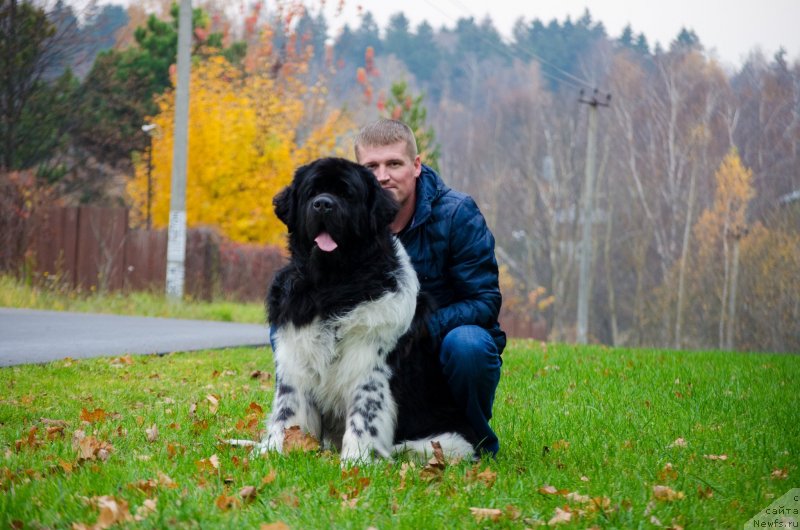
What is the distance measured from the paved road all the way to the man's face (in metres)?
4.87

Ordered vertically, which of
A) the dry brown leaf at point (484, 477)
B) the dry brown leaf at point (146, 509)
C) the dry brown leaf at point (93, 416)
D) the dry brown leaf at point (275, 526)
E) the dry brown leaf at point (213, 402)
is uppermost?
the dry brown leaf at point (275, 526)

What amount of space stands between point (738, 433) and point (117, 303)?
13469 mm

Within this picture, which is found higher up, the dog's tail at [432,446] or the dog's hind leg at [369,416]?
the dog's hind leg at [369,416]

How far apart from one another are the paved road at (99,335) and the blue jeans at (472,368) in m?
5.11

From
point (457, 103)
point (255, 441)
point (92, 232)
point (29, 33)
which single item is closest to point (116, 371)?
point (255, 441)

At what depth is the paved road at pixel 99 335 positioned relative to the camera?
9086 mm

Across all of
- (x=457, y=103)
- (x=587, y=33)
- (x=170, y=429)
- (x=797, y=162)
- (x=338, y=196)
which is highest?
(x=587, y=33)

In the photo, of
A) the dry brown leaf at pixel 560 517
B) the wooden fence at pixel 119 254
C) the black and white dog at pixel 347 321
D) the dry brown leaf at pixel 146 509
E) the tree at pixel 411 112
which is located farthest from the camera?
the tree at pixel 411 112

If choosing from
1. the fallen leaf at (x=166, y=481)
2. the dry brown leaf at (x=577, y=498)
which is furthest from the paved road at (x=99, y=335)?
the dry brown leaf at (x=577, y=498)

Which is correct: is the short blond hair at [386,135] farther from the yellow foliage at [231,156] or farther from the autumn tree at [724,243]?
the autumn tree at [724,243]

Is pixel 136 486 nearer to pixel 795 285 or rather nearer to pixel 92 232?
pixel 92 232

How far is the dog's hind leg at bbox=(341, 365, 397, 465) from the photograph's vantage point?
4.41m

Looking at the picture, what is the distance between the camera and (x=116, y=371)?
26.6 ft

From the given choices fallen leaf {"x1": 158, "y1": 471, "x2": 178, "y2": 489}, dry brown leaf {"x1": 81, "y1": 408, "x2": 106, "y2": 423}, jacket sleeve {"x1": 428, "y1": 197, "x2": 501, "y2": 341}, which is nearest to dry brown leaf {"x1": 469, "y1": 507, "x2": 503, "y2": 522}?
fallen leaf {"x1": 158, "y1": 471, "x2": 178, "y2": 489}
